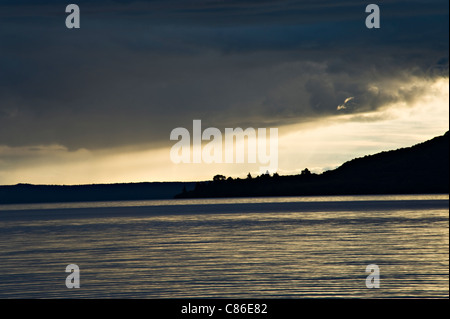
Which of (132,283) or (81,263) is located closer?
(132,283)

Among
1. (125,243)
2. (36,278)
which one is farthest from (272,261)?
(125,243)

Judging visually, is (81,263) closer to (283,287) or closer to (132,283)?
(132,283)

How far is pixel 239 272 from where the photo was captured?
1934 inches
